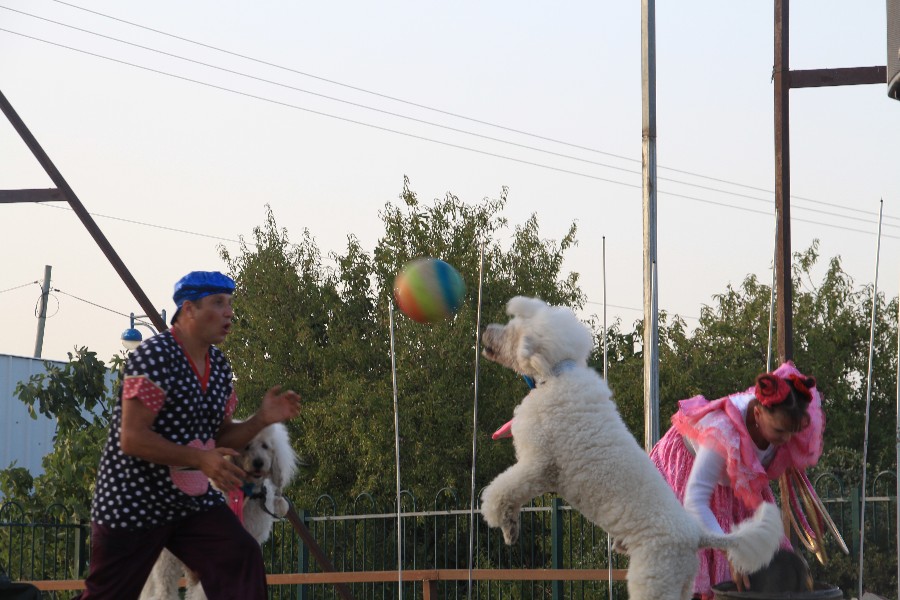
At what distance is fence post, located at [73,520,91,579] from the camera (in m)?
9.07

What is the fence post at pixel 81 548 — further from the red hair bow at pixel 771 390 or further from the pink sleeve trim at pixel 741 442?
the red hair bow at pixel 771 390

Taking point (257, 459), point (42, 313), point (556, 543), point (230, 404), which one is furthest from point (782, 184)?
point (42, 313)

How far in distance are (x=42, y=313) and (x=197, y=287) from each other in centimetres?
3834

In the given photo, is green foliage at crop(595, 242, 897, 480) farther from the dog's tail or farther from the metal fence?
the dog's tail

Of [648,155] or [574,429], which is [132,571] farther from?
[648,155]

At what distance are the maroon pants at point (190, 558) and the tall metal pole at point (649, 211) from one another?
17.0 feet

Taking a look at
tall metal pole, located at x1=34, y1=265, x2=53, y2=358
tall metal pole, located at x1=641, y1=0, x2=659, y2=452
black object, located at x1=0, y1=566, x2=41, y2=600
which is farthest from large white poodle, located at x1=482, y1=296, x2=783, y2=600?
tall metal pole, located at x1=34, y1=265, x2=53, y2=358

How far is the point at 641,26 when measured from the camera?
9.53m

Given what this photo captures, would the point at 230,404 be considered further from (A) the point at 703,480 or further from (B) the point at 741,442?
(B) the point at 741,442

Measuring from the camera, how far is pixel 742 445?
185 inches

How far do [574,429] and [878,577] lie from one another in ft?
18.9

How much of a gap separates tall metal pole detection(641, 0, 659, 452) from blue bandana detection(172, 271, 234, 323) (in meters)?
5.11

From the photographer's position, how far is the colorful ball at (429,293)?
5.47 m

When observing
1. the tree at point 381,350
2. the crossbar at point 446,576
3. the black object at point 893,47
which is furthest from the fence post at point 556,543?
the tree at point 381,350
